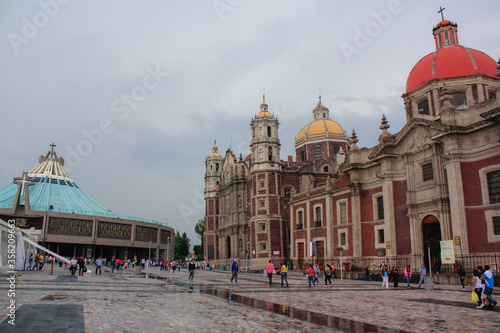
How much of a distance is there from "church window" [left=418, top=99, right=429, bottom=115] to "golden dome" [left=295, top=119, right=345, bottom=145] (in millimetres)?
28899

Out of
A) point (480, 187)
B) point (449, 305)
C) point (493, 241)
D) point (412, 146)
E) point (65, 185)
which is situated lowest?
point (449, 305)

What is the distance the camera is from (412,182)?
30.7 m

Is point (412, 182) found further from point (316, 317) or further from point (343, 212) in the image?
point (316, 317)

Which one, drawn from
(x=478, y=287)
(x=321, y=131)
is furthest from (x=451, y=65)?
(x=321, y=131)

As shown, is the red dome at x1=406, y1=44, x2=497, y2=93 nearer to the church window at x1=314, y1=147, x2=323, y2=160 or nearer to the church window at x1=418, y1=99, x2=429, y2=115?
the church window at x1=418, y1=99, x2=429, y2=115

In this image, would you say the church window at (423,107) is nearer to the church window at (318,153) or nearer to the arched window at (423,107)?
the arched window at (423,107)

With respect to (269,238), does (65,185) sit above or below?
above

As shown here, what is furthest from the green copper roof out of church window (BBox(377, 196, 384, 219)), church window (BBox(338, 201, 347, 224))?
church window (BBox(377, 196, 384, 219))

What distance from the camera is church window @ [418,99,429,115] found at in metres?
35.2

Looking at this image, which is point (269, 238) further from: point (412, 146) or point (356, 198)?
point (412, 146)

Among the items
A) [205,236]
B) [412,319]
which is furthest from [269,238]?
[412,319]

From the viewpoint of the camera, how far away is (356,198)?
1432 inches

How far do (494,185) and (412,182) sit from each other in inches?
247

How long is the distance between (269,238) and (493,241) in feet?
106
